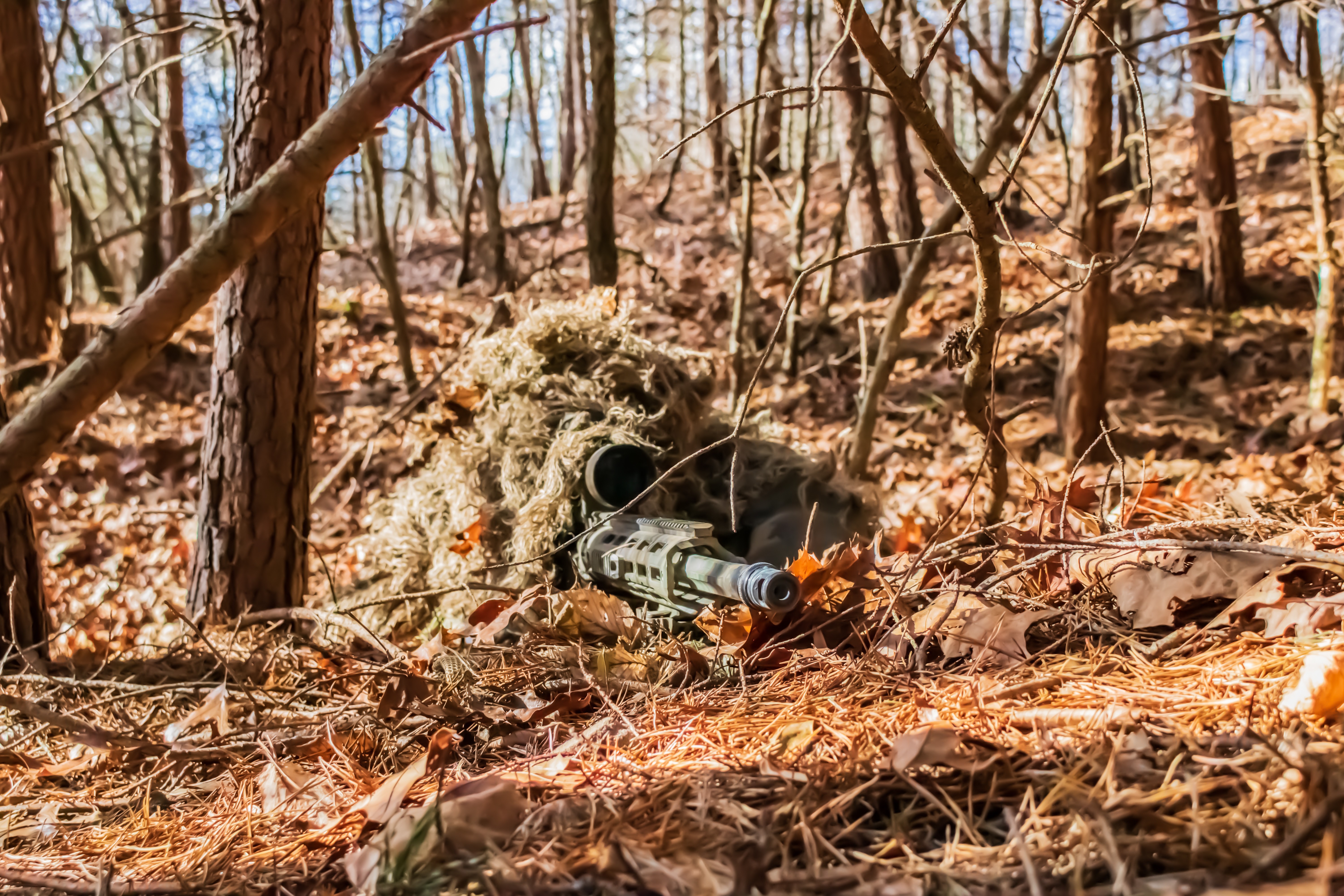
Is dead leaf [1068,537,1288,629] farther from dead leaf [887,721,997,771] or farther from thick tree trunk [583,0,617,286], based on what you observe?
thick tree trunk [583,0,617,286]

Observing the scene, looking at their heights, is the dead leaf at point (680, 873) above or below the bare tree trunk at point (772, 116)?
below

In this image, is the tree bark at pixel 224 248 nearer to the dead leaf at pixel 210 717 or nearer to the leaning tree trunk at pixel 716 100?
the dead leaf at pixel 210 717

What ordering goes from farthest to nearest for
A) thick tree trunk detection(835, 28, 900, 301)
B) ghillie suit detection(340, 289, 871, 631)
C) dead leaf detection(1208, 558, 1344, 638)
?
1. thick tree trunk detection(835, 28, 900, 301)
2. ghillie suit detection(340, 289, 871, 631)
3. dead leaf detection(1208, 558, 1344, 638)

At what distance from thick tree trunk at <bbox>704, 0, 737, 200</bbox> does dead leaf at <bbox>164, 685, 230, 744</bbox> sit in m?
7.72

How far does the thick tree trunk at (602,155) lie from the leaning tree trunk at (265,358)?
266cm

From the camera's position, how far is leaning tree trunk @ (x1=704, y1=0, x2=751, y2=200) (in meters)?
9.37

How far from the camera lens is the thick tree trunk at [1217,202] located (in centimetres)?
586

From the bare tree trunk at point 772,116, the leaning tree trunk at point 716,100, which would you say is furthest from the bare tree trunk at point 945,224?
the leaning tree trunk at point 716,100

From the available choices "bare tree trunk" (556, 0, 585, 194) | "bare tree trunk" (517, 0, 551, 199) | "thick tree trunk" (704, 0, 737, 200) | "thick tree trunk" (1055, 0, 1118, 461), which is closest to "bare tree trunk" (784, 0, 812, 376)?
"thick tree trunk" (1055, 0, 1118, 461)

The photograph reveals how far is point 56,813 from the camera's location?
144 cm

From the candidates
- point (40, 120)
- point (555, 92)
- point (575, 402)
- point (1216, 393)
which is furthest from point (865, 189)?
point (555, 92)

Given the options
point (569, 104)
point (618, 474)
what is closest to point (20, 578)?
point (618, 474)

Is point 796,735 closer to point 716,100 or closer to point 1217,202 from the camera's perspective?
point 1217,202

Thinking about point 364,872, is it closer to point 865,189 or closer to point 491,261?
point 865,189
